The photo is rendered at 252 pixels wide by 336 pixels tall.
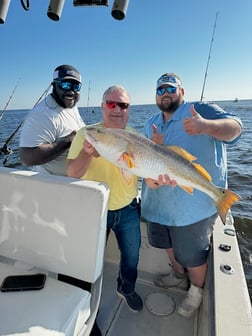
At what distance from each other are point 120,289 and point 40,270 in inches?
37.2

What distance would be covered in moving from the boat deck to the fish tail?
45.0 inches

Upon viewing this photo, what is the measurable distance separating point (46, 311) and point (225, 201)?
1439 mm

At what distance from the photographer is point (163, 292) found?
9.59 feet

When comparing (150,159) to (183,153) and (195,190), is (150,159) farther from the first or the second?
(195,190)

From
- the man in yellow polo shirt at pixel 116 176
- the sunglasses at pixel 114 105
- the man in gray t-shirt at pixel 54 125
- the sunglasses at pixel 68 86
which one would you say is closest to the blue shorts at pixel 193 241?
the man in yellow polo shirt at pixel 116 176

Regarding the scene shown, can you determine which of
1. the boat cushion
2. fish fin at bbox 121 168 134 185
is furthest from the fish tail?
the boat cushion

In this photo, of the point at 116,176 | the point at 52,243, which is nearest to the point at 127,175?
the point at 116,176

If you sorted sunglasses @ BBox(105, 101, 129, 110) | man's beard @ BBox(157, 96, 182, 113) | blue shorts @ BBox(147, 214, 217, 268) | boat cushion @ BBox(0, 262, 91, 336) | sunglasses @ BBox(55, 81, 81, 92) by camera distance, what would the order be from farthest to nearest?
sunglasses @ BBox(55, 81, 81, 92), man's beard @ BBox(157, 96, 182, 113), blue shorts @ BBox(147, 214, 217, 268), sunglasses @ BBox(105, 101, 129, 110), boat cushion @ BBox(0, 262, 91, 336)

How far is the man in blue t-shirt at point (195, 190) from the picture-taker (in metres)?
2.27

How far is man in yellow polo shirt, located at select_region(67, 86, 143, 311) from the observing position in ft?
6.88

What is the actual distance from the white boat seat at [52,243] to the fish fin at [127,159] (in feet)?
0.88

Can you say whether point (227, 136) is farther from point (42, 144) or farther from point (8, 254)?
point (8, 254)

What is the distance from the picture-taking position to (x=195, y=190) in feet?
7.52

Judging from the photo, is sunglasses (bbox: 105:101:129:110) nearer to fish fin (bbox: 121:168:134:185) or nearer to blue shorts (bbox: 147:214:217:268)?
fish fin (bbox: 121:168:134:185)
